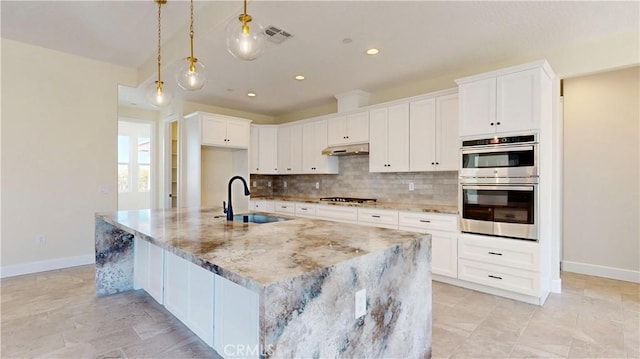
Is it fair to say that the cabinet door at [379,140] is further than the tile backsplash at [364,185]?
Yes

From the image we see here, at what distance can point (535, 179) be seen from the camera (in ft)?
9.68

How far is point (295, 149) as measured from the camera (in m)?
5.78

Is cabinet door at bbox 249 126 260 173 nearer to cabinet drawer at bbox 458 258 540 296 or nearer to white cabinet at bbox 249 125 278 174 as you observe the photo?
white cabinet at bbox 249 125 278 174

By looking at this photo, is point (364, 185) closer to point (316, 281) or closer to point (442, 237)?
point (442, 237)

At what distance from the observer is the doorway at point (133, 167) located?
22.8 ft

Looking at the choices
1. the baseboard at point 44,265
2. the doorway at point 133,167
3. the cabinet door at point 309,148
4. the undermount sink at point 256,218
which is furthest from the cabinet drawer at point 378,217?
the doorway at point 133,167

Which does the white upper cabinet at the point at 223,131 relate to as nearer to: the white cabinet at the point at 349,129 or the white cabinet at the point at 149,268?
the white cabinet at the point at 349,129

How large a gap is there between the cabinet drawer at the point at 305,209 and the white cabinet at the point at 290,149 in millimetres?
830

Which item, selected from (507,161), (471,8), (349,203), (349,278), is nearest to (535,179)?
(507,161)

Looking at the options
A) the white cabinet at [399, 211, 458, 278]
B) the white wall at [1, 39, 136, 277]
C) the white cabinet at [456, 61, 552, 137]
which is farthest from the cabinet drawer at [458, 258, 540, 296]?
the white wall at [1, 39, 136, 277]

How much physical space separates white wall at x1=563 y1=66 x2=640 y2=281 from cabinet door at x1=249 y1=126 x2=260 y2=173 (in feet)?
15.7

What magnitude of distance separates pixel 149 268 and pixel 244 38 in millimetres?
2289

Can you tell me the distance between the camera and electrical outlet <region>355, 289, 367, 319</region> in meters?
1.38

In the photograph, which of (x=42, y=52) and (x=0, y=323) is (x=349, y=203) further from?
(x=42, y=52)
